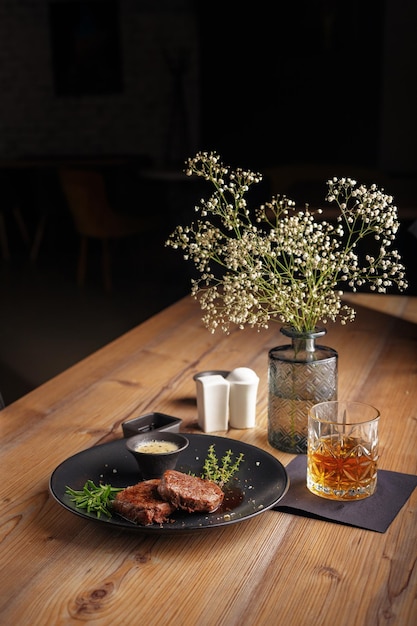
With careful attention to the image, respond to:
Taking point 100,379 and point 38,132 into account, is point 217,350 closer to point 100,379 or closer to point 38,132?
point 100,379

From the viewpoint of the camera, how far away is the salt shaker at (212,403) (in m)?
1.39

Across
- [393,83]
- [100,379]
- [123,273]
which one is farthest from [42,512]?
[393,83]

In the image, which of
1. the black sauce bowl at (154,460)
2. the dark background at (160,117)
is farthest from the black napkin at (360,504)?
the dark background at (160,117)

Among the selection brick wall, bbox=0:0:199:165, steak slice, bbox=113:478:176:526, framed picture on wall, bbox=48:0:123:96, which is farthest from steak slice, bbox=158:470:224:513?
framed picture on wall, bbox=48:0:123:96

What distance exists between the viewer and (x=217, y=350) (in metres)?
1.86

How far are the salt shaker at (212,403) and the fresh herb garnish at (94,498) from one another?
32 centimetres

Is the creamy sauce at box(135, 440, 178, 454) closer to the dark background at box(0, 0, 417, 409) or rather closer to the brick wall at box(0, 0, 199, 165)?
the dark background at box(0, 0, 417, 409)

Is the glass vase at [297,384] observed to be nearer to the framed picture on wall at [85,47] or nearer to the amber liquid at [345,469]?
the amber liquid at [345,469]

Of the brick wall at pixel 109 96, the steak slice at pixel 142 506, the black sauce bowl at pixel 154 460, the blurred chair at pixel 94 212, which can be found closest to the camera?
the steak slice at pixel 142 506

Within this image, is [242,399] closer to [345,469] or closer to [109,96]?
[345,469]

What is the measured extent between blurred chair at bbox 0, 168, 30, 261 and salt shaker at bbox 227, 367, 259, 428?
6.28 metres

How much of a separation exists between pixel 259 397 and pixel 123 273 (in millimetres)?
5394

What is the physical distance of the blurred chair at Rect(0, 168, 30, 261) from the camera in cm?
733

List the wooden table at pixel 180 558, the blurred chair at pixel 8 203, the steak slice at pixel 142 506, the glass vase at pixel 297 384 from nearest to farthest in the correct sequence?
1. the wooden table at pixel 180 558
2. the steak slice at pixel 142 506
3. the glass vase at pixel 297 384
4. the blurred chair at pixel 8 203
